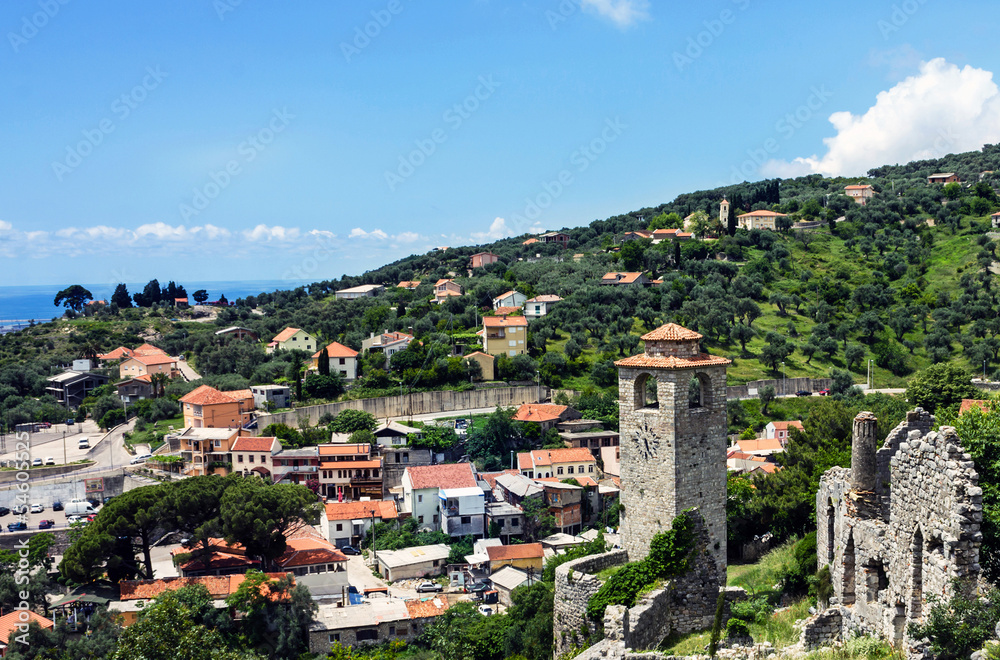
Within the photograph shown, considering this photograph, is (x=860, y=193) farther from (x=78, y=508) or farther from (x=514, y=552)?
(x=78, y=508)

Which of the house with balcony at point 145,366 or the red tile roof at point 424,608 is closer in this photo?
the red tile roof at point 424,608

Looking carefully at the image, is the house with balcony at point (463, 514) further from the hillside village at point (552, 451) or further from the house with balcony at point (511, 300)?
the house with balcony at point (511, 300)

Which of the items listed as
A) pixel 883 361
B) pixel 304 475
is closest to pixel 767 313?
pixel 883 361

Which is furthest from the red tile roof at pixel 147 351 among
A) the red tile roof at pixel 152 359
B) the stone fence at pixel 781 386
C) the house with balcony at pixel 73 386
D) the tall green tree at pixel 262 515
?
the stone fence at pixel 781 386

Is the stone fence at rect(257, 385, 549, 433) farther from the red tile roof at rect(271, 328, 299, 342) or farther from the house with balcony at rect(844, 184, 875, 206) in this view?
the house with balcony at rect(844, 184, 875, 206)

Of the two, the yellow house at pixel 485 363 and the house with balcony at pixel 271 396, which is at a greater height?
the yellow house at pixel 485 363

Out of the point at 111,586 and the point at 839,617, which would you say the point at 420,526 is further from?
the point at 839,617

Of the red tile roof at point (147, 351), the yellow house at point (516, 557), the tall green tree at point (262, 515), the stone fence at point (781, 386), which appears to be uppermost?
the red tile roof at point (147, 351)
